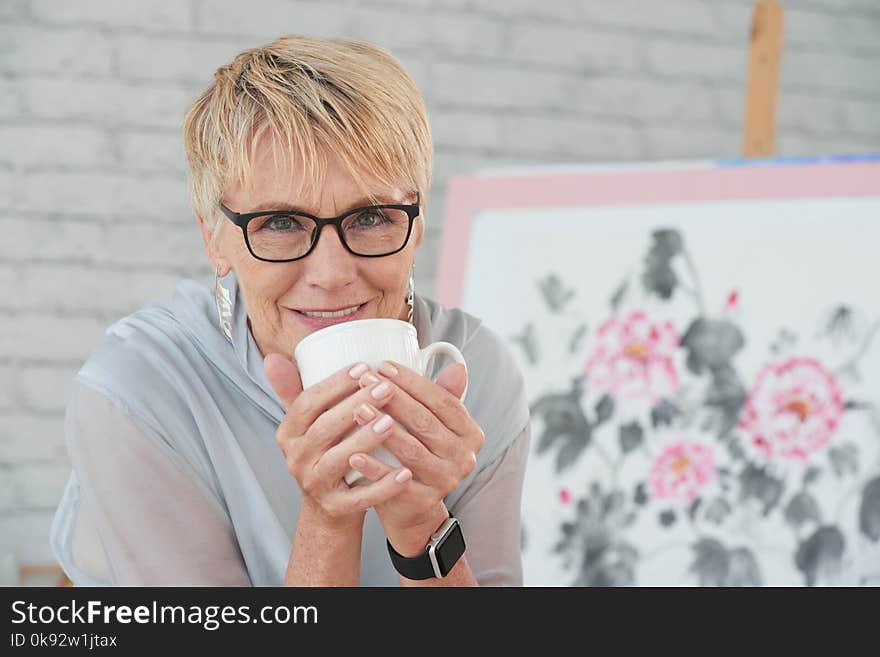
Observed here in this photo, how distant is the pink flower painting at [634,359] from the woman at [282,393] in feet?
2.57

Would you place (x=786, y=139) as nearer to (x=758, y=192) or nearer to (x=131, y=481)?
(x=758, y=192)

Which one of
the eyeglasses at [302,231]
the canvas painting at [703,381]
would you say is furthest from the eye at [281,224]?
the canvas painting at [703,381]

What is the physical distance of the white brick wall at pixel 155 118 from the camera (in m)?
1.98

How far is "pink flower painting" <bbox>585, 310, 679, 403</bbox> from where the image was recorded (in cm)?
170

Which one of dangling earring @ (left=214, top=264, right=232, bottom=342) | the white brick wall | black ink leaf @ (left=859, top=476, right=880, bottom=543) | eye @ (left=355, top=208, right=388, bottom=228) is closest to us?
eye @ (left=355, top=208, right=388, bottom=228)

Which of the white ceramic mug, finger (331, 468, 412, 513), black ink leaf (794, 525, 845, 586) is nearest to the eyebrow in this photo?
the white ceramic mug

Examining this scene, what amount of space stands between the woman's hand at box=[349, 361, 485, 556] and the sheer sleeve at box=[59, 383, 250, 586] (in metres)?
0.18

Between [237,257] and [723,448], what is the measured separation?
105 centimetres

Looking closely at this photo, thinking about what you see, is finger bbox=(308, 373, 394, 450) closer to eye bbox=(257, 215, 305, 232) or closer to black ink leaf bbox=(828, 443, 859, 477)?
eye bbox=(257, 215, 305, 232)

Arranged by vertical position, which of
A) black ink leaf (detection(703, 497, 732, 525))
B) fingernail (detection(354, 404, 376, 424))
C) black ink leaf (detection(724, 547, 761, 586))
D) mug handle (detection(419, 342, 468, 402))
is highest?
mug handle (detection(419, 342, 468, 402))

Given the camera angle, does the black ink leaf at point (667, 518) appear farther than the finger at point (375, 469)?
Yes

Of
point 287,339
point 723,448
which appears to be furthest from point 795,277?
point 287,339

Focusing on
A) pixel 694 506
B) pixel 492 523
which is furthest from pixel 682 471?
pixel 492 523

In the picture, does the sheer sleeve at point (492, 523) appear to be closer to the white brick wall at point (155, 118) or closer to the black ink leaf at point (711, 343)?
the black ink leaf at point (711, 343)
